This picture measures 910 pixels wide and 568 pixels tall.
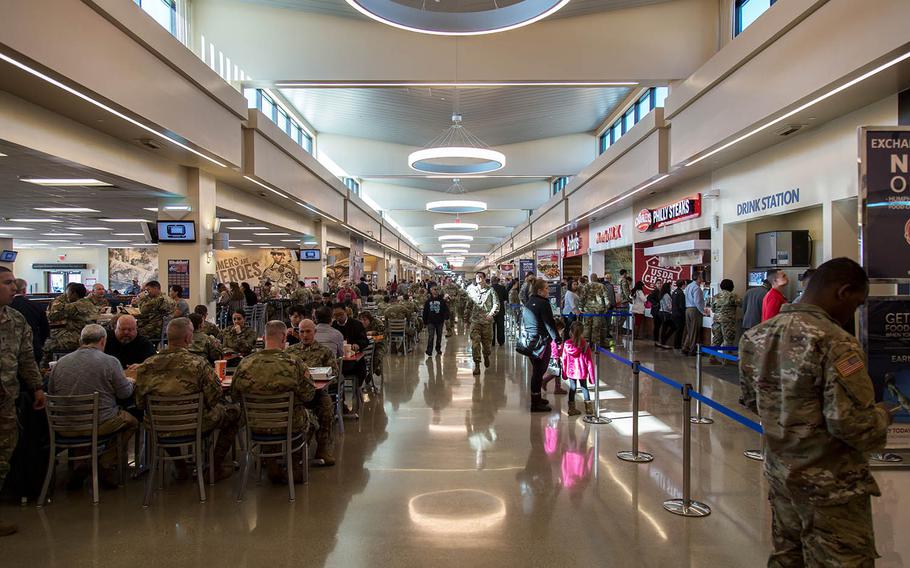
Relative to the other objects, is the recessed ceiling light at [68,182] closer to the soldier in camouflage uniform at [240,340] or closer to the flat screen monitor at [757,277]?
the soldier in camouflage uniform at [240,340]

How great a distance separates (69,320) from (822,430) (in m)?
8.97

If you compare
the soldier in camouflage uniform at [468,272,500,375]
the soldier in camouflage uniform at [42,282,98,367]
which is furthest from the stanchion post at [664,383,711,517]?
the soldier in camouflage uniform at [42,282,98,367]

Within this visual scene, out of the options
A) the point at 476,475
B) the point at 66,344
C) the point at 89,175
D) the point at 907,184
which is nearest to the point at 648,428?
the point at 476,475

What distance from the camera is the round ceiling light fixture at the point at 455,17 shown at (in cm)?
716

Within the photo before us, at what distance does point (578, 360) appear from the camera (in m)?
6.89

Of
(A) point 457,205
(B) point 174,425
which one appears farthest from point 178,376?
(A) point 457,205

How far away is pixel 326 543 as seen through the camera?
3553mm

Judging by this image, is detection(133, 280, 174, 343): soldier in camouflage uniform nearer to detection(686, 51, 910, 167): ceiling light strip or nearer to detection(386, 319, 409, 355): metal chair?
detection(386, 319, 409, 355): metal chair

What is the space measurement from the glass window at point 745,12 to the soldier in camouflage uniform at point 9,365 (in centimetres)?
1074

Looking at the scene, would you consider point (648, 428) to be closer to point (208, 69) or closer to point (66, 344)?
point (66, 344)

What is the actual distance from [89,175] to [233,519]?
6.83 metres

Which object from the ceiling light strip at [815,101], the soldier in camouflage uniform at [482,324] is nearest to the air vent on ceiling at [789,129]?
the ceiling light strip at [815,101]

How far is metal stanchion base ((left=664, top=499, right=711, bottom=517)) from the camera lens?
3.97 meters

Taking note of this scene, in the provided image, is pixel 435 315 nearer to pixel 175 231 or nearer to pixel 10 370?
pixel 175 231
